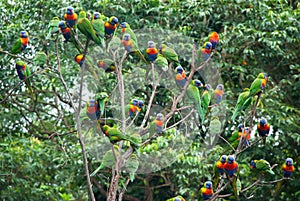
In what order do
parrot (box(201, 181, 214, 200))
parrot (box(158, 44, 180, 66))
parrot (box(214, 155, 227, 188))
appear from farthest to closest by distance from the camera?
parrot (box(158, 44, 180, 66)) → parrot (box(201, 181, 214, 200)) → parrot (box(214, 155, 227, 188))

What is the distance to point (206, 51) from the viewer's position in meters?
2.65

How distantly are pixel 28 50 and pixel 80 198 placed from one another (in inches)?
50.8

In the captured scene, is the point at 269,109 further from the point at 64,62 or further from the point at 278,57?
the point at 64,62

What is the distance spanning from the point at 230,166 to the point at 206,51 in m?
0.57

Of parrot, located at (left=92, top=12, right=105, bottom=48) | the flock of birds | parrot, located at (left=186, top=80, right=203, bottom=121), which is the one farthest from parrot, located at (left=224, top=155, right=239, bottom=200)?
parrot, located at (left=92, top=12, right=105, bottom=48)

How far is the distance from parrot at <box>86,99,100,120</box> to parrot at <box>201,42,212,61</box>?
0.54m

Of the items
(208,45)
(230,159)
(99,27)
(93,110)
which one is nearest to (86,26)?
(99,27)

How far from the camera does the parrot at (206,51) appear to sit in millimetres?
2616

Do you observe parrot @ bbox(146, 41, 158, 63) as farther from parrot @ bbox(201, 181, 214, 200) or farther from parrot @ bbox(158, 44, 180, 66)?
parrot @ bbox(201, 181, 214, 200)

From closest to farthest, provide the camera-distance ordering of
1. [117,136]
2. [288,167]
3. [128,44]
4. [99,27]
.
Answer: [117,136] < [99,27] < [128,44] < [288,167]

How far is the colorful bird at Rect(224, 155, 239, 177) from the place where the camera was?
7.54ft

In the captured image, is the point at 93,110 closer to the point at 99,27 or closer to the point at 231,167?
the point at 99,27

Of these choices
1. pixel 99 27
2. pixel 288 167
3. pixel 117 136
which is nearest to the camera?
pixel 117 136

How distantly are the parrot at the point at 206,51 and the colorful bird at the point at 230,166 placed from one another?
21.1 inches
